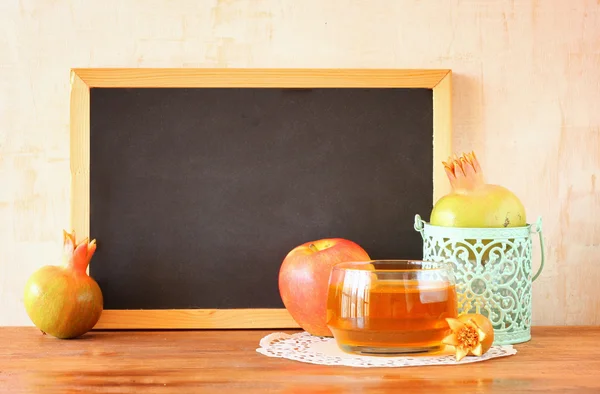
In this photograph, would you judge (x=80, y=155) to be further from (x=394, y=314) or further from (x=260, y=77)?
(x=394, y=314)

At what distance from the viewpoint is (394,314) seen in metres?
0.82

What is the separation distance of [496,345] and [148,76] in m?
0.63

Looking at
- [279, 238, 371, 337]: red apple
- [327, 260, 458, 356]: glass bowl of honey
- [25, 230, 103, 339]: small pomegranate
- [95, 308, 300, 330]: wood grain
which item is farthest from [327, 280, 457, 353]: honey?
[25, 230, 103, 339]: small pomegranate

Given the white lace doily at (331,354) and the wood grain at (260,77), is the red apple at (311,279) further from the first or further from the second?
the wood grain at (260,77)

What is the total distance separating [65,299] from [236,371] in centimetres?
28

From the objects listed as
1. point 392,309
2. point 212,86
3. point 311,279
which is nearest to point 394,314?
point 392,309

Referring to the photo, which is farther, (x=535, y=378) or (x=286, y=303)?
(x=286, y=303)

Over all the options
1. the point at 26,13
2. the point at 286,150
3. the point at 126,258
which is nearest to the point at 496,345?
the point at 286,150

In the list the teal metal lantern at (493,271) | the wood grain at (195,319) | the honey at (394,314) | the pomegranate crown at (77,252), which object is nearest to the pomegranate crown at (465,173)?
the teal metal lantern at (493,271)

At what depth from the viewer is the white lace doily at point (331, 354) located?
82 cm

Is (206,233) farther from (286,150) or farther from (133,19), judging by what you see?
(133,19)

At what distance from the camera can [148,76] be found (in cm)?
108

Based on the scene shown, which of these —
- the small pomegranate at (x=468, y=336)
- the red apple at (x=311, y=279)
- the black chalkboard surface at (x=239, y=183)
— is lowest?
the small pomegranate at (x=468, y=336)

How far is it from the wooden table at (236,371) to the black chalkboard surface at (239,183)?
0.13 metres
